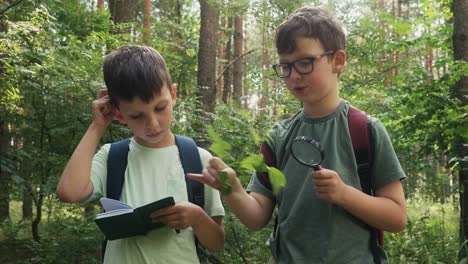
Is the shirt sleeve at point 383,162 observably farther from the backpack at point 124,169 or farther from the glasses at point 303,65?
the backpack at point 124,169

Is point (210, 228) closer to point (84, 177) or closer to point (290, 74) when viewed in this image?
point (84, 177)

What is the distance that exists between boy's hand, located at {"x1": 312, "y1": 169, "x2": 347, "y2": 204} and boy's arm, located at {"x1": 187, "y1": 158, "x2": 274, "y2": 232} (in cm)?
34

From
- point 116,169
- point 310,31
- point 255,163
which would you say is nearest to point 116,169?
point 116,169

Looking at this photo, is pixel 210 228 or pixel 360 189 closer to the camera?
pixel 360 189

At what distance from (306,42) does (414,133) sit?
13.0 ft

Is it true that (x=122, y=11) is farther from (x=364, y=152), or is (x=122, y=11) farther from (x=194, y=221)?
(x=364, y=152)

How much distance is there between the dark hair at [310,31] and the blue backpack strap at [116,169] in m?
0.97

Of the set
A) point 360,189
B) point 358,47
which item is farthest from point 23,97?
point 358,47

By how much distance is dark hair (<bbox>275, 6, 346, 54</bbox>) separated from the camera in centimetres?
179

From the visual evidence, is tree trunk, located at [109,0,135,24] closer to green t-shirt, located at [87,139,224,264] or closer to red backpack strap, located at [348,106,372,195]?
green t-shirt, located at [87,139,224,264]

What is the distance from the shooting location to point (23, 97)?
469 cm

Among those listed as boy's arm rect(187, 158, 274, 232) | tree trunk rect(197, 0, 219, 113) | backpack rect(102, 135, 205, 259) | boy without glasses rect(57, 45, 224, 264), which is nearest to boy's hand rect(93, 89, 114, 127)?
boy without glasses rect(57, 45, 224, 264)

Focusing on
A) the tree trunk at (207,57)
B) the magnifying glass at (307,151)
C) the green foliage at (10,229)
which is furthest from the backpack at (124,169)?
the tree trunk at (207,57)

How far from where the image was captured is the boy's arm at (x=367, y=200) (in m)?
1.50
